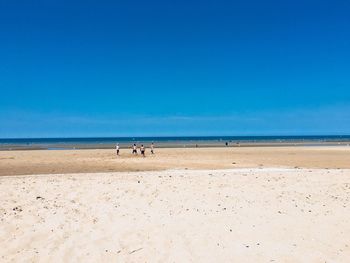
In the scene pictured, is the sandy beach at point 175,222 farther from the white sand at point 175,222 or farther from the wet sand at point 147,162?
the wet sand at point 147,162

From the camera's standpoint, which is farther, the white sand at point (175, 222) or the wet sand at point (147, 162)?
the wet sand at point (147, 162)

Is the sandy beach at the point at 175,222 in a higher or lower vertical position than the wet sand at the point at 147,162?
lower

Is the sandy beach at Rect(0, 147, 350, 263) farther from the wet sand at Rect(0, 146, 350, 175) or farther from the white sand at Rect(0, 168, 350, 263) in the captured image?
the wet sand at Rect(0, 146, 350, 175)

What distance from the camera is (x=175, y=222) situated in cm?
959

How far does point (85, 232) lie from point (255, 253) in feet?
12.4

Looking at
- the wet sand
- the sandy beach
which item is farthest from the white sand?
the wet sand

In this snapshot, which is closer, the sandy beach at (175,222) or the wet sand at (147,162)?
the sandy beach at (175,222)

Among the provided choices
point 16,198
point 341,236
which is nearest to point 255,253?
point 341,236

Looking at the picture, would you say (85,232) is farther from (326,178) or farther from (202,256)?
(326,178)

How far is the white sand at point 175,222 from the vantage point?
25.1ft

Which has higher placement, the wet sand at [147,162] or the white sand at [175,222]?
the wet sand at [147,162]

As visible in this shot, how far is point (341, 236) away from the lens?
8.47 meters

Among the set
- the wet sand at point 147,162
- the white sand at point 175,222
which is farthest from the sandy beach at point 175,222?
the wet sand at point 147,162

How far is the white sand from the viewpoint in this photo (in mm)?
7666
